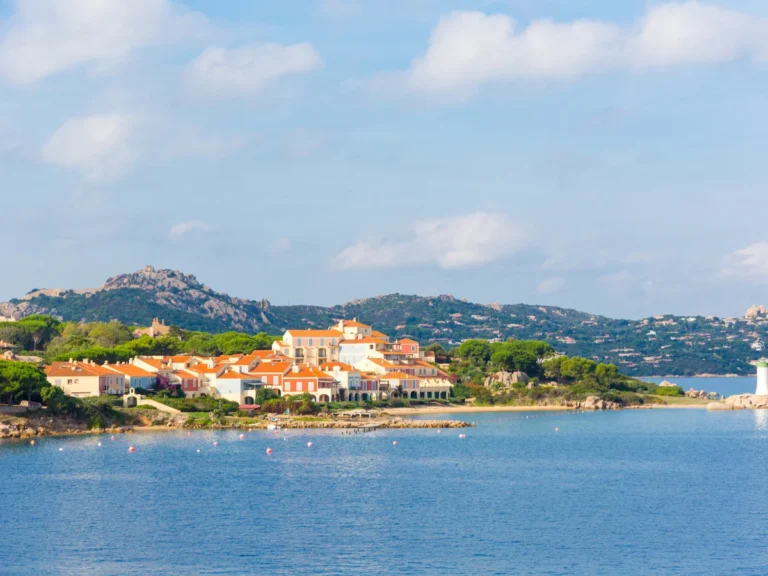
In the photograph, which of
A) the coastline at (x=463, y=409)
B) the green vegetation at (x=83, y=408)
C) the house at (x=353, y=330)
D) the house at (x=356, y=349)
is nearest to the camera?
the green vegetation at (x=83, y=408)

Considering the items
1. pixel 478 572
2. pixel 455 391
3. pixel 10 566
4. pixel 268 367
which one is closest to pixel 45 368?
pixel 268 367

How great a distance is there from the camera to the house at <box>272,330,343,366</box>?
108 metres

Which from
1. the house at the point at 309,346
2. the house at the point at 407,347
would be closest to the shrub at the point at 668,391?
the house at the point at 407,347

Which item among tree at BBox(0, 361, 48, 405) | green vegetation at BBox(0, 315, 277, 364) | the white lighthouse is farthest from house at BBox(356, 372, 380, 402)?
the white lighthouse

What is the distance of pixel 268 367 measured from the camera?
93.2 m

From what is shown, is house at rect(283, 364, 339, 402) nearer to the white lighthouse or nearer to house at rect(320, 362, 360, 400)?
house at rect(320, 362, 360, 400)

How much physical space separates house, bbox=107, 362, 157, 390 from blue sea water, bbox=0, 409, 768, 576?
12.6 m

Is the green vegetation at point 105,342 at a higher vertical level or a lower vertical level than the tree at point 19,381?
higher

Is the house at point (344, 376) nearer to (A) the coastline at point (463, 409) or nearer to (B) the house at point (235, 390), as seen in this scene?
(A) the coastline at point (463, 409)

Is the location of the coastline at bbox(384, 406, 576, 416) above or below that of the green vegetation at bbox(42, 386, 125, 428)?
below

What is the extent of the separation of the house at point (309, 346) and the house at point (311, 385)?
14736 mm

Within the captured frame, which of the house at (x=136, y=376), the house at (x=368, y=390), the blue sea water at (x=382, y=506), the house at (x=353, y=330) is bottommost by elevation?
the blue sea water at (x=382, y=506)

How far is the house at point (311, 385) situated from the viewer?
294ft

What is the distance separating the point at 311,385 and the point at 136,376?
1445 cm
